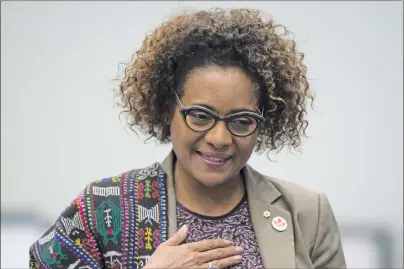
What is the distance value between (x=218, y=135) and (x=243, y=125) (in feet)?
0.23

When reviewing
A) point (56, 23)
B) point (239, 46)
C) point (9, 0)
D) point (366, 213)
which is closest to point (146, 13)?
point (56, 23)

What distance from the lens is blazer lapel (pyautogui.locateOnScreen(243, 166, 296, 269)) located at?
1879 mm

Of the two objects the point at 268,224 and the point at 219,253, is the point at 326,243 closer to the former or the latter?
the point at 268,224

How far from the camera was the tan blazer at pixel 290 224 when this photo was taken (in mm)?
→ 1893

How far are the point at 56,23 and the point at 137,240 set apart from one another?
1.72 m

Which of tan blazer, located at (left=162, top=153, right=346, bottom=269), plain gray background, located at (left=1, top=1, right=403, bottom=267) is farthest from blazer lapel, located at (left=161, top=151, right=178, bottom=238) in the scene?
A: plain gray background, located at (left=1, top=1, right=403, bottom=267)

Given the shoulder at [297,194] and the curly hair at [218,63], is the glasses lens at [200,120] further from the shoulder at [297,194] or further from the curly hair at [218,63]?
the shoulder at [297,194]


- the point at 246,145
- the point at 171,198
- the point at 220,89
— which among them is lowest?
the point at 171,198

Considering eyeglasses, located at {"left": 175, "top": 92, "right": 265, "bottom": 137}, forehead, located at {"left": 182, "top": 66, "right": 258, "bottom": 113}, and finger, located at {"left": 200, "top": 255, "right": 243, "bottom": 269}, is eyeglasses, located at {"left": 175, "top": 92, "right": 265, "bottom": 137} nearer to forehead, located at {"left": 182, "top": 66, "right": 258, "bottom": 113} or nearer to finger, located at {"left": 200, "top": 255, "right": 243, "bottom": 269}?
forehead, located at {"left": 182, "top": 66, "right": 258, "bottom": 113}

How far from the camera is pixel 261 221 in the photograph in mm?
1933

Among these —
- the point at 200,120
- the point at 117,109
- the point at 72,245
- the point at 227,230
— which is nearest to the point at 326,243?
the point at 227,230

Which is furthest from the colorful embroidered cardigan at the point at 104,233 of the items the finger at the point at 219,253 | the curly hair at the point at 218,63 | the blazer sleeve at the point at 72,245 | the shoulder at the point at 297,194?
the shoulder at the point at 297,194

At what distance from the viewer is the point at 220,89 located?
177cm

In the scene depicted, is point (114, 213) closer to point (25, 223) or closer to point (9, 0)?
point (25, 223)
